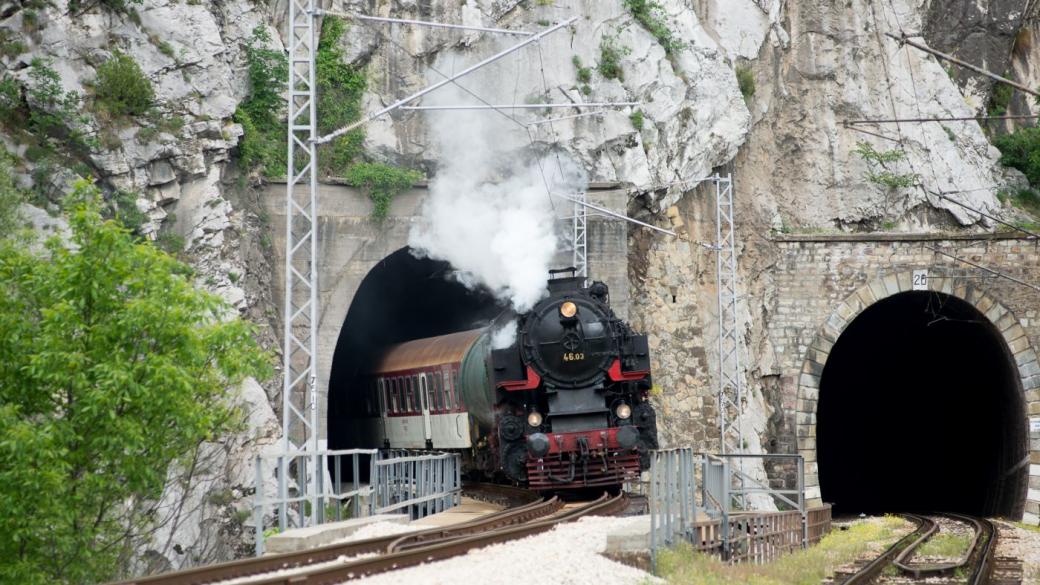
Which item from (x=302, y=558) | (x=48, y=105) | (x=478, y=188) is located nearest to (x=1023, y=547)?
(x=302, y=558)

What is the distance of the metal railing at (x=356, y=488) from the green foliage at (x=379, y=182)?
557 centimetres

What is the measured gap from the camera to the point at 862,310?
1283 inches

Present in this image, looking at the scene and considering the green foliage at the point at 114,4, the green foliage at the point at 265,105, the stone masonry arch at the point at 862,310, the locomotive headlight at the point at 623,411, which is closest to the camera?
the locomotive headlight at the point at 623,411

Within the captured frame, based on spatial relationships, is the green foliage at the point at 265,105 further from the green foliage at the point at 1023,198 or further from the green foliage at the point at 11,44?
the green foliage at the point at 1023,198

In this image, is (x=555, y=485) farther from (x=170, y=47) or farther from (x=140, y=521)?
(x=170, y=47)

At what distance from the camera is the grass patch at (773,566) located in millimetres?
13445

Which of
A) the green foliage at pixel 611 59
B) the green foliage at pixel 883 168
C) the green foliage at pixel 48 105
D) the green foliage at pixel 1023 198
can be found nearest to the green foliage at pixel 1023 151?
the green foliage at pixel 1023 198

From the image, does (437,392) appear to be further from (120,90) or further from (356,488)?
(120,90)

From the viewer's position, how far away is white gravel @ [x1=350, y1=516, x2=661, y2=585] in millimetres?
11703

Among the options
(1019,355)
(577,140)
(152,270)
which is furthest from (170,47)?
(1019,355)

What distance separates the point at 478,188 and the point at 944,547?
14191mm

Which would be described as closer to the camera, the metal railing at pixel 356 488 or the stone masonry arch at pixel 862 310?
the metal railing at pixel 356 488

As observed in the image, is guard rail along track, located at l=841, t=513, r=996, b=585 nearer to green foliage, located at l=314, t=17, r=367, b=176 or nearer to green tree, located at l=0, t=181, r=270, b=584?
green tree, located at l=0, t=181, r=270, b=584

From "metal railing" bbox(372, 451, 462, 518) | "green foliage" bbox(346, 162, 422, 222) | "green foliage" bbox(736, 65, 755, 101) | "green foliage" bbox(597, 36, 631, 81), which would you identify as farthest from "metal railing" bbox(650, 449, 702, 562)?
"green foliage" bbox(736, 65, 755, 101)
